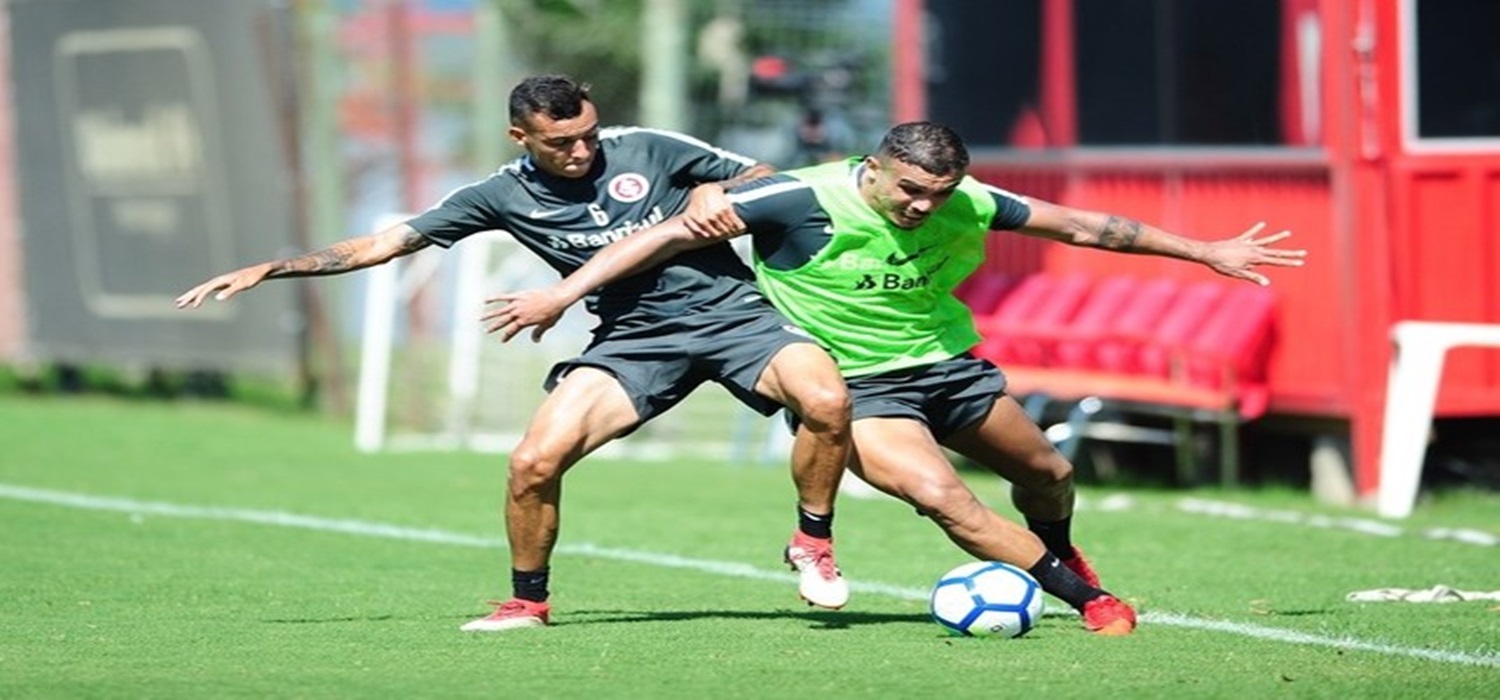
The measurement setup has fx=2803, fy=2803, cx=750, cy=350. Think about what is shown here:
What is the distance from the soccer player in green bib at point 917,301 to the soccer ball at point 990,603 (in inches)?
5.7

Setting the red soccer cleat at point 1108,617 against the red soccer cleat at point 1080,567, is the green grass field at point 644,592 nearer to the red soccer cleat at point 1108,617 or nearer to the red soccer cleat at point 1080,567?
the red soccer cleat at point 1108,617

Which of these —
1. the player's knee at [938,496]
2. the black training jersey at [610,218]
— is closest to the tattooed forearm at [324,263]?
the black training jersey at [610,218]

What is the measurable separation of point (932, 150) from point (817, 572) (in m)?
1.45

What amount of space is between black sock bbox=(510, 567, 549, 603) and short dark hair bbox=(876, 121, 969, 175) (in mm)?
1868

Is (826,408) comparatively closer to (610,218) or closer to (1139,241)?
(610,218)

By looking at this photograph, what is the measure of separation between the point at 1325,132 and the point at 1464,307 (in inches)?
46.6

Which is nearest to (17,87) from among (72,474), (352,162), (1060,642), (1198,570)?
(352,162)

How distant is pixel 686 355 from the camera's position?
9.64 meters

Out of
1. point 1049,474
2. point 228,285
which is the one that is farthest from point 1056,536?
point 228,285

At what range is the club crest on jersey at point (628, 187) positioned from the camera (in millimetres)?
9705

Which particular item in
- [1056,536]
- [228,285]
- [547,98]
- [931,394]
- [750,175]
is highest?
[547,98]

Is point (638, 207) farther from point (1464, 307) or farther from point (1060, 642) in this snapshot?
point (1464, 307)

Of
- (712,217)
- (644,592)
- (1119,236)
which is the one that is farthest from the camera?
(644,592)


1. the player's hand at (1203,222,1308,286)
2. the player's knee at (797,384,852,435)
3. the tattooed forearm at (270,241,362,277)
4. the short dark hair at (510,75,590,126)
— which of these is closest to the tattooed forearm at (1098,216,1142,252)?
the player's hand at (1203,222,1308,286)
